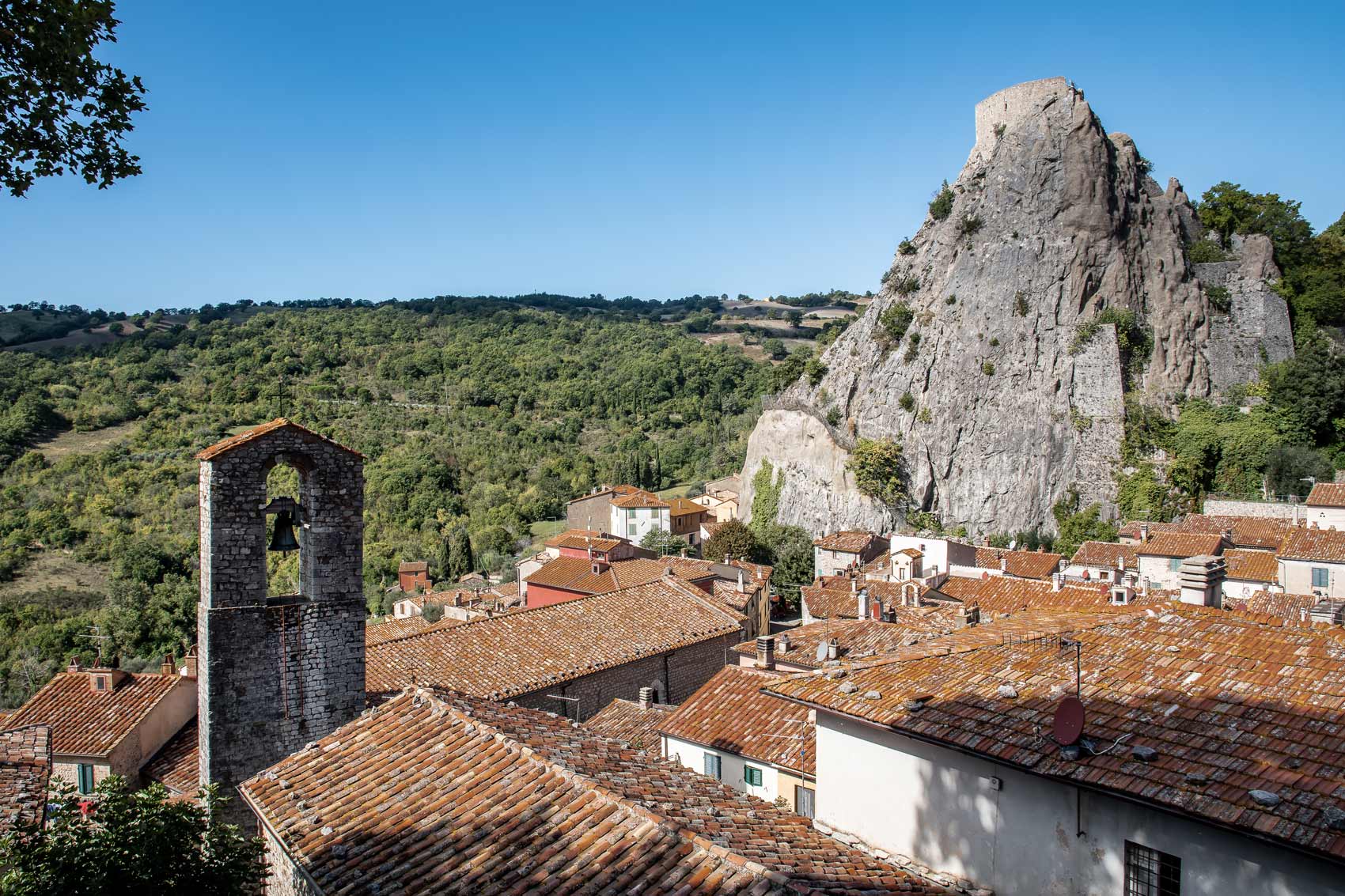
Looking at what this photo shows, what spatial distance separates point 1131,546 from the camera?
38938mm

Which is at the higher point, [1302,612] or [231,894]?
[231,894]

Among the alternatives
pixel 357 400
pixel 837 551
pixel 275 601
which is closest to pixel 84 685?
pixel 275 601

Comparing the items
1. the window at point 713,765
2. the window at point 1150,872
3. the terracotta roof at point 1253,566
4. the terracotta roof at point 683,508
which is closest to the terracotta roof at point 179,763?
the window at point 713,765

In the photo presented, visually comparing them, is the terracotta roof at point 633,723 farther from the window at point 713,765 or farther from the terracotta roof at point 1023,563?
the terracotta roof at point 1023,563

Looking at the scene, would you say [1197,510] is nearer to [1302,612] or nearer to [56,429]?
[1302,612]

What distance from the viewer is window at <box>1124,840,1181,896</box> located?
19.1 feet

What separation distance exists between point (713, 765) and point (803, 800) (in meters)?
1.94

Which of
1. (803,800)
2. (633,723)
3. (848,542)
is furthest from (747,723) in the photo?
(848,542)

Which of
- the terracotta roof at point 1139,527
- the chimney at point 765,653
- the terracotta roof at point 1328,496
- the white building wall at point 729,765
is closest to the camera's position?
the white building wall at point 729,765

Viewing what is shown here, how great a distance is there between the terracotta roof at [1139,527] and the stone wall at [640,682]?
26332 mm

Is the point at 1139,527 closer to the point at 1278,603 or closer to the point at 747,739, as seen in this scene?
the point at 1278,603

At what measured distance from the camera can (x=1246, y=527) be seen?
3769 cm

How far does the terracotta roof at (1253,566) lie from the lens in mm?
30984

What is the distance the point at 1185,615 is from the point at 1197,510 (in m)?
42.6
